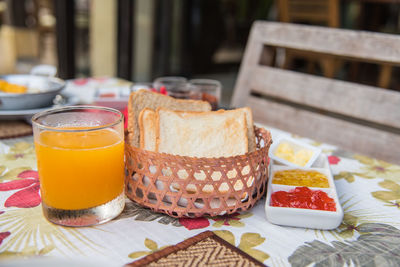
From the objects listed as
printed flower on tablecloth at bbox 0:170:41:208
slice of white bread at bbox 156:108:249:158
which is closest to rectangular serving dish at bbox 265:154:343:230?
slice of white bread at bbox 156:108:249:158

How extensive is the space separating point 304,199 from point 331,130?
29.6 inches

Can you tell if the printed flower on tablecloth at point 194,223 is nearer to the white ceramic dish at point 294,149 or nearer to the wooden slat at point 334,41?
the white ceramic dish at point 294,149

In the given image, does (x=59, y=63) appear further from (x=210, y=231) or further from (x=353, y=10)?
(x=353, y=10)

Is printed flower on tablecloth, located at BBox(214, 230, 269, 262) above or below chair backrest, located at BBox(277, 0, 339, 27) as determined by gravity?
below

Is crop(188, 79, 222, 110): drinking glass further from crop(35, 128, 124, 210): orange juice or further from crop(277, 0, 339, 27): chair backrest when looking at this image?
crop(277, 0, 339, 27): chair backrest

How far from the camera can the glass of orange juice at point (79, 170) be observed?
50cm

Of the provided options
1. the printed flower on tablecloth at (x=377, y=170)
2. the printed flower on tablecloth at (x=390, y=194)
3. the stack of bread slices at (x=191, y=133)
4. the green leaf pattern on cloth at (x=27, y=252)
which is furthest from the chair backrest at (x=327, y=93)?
the green leaf pattern on cloth at (x=27, y=252)

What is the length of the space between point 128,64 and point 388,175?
2.46 m

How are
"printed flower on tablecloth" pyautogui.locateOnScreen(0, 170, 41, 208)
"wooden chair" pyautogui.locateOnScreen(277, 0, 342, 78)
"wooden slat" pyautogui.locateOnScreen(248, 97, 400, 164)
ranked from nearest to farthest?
"printed flower on tablecloth" pyautogui.locateOnScreen(0, 170, 41, 208) → "wooden slat" pyautogui.locateOnScreen(248, 97, 400, 164) → "wooden chair" pyautogui.locateOnScreen(277, 0, 342, 78)

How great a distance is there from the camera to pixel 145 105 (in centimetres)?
74

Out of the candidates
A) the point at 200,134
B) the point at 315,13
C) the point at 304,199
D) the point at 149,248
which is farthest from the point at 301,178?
the point at 315,13

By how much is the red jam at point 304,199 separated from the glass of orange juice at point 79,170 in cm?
25

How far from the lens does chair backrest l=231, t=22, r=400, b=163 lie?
1120mm

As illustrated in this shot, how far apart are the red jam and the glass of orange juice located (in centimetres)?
25
